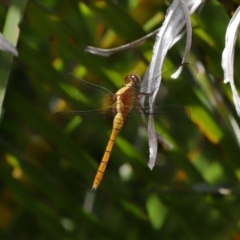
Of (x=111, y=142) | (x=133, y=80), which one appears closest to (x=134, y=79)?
(x=133, y=80)

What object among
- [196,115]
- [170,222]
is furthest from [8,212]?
[196,115]

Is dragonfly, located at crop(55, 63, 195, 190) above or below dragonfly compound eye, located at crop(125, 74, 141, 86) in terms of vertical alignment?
below

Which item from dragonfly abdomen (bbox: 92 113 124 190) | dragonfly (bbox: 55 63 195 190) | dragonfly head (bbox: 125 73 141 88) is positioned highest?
dragonfly head (bbox: 125 73 141 88)

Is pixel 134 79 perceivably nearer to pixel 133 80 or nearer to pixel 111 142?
pixel 133 80

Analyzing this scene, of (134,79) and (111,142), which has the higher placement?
(134,79)

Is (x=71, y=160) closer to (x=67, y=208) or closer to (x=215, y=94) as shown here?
(x=67, y=208)
